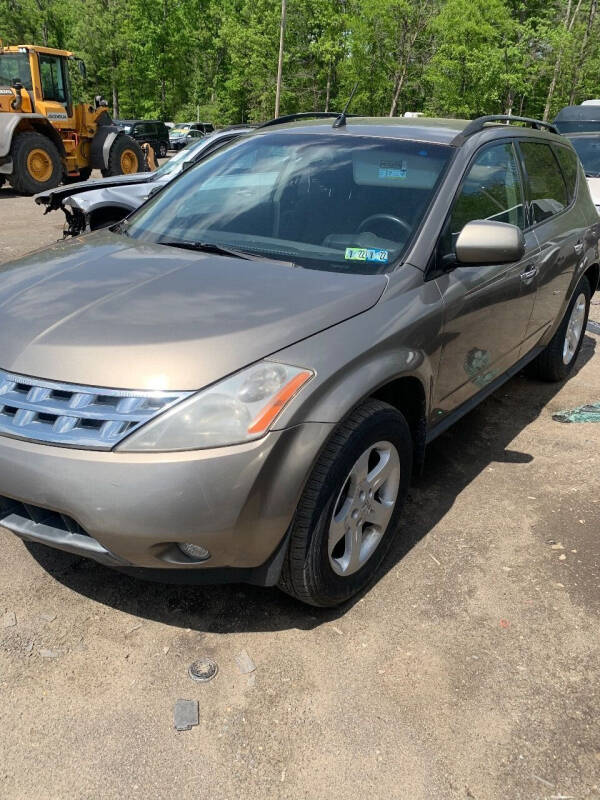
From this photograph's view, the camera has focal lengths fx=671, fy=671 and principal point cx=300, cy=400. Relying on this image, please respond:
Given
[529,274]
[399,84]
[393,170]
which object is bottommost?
[529,274]

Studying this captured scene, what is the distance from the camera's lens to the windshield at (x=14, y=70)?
48.8 ft

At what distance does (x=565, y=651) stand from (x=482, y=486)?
3.88 feet

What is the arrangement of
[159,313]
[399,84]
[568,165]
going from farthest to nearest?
[399,84]
[568,165]
[159,313]

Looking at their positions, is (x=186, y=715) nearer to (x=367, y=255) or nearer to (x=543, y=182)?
(x=367, y=255)

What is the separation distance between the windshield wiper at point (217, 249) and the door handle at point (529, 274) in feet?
4.95

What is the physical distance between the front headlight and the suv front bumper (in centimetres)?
3

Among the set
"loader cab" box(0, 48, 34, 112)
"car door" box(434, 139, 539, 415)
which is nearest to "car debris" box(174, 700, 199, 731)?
"car door" box(434, 139, 539, 415)

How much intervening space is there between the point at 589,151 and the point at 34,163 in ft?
37.4

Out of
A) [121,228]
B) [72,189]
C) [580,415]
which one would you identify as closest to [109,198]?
[72,189]

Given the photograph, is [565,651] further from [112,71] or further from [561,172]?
[112,71]

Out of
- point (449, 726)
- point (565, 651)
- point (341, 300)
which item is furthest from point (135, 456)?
point (565, 651)

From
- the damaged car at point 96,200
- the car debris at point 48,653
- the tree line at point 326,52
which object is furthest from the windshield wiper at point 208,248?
the tree line at point 326,52

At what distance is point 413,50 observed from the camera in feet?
115

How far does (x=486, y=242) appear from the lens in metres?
2.65
